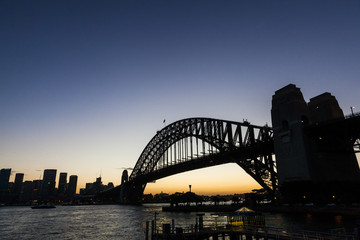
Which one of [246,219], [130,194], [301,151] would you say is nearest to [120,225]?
[246,219]

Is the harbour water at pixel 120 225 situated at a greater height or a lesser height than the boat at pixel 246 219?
lesser

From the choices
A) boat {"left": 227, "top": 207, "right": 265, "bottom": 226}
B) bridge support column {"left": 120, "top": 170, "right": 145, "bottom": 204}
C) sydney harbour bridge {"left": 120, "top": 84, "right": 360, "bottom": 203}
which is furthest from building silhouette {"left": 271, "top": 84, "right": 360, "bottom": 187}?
bridge support column {"left": 120, "top": 170, "right": 145, "bottom": 204}

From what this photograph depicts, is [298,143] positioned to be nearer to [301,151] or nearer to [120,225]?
[301,151]

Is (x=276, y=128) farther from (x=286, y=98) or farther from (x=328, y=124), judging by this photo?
(x=328, y=124)

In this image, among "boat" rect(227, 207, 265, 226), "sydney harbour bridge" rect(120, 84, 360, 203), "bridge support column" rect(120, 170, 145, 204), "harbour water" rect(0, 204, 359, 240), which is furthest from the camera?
"bridge support column" rect(120, 170, 145, 204)

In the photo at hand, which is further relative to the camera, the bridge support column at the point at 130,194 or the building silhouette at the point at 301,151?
the bridge support column at the point at 130,194

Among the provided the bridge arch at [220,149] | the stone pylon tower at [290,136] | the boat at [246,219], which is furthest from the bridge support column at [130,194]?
the boat at [246,219]

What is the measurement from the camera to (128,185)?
145m

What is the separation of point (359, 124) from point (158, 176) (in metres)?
80.9

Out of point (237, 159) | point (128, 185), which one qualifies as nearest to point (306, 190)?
point (237, 159)

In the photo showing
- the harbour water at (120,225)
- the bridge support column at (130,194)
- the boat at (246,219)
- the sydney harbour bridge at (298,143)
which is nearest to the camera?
the boat at (246,219)

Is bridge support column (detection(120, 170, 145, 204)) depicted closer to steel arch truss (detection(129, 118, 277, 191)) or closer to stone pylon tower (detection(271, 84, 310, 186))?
steel arch truss (detection(129, 118, 277, 191))

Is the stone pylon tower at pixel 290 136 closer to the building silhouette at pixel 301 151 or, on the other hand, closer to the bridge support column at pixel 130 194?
the building silhouette at pixel 301 151

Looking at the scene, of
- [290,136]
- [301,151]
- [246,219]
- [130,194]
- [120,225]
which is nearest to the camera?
[246,219]
